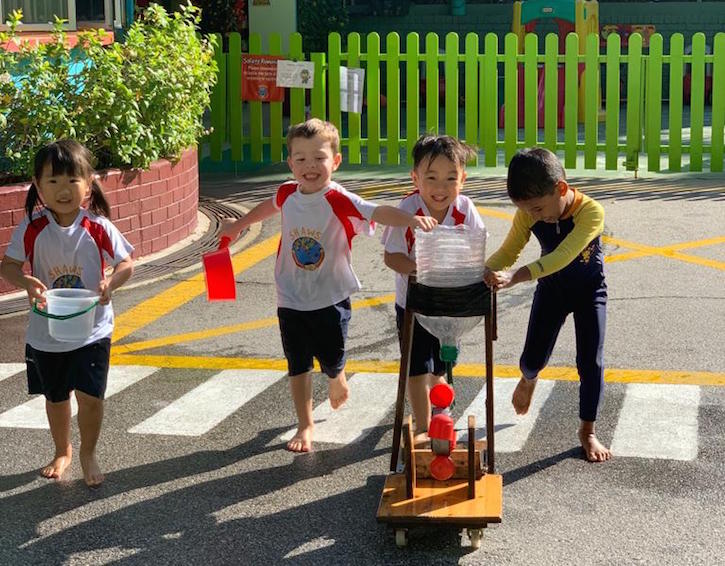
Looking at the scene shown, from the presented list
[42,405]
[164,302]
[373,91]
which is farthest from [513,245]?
[373,91]

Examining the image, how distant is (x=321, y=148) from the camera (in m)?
6.01

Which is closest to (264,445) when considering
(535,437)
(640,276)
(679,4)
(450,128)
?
(535,437)

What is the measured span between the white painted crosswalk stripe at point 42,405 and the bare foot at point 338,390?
1.44 m

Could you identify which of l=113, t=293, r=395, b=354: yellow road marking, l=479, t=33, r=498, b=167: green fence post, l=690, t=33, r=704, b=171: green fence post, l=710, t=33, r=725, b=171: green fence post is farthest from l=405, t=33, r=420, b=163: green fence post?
l=113, t=293, r=395, b=354: yellow road marking

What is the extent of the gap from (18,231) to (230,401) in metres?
1.74

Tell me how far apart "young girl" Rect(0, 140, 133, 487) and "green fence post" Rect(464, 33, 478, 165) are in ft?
37.7

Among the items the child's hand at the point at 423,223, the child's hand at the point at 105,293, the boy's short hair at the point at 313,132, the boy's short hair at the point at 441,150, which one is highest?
the boy's short hair at the point at 313,132

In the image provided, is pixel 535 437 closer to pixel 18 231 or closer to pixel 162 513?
pixel 162 513

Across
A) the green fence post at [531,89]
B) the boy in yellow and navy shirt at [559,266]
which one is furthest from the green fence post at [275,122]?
the boy in yellow and navy shirt at [559,266]

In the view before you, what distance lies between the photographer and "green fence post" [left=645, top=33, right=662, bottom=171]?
656 inches

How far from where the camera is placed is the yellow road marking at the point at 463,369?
737 centimetres

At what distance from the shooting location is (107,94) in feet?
34.9

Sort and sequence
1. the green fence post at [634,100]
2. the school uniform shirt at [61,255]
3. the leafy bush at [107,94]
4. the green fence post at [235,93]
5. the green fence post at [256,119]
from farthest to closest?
the green fence post at [235,93] < the green fence post at [256,119] < the green fence post at [634,100] < the leafy bush at [107,94] < the school uniform shirt at [61,255]

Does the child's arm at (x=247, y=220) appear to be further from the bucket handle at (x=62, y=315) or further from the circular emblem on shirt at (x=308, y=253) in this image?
the bucket handle at (x=62, y=315)
